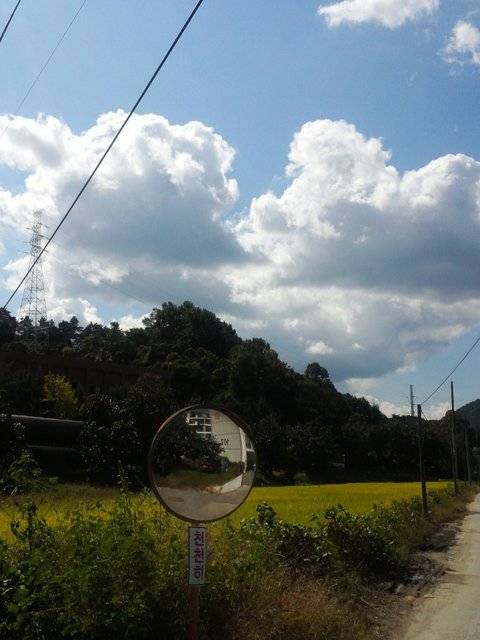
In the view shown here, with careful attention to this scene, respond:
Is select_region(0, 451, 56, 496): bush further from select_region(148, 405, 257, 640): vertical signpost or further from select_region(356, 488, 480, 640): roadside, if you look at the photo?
select_region(356, 488, 480, 640): roadside

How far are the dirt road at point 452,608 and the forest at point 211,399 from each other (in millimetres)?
24222

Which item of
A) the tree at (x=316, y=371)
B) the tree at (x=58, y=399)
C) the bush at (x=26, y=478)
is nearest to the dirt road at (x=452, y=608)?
the bush at (x=26, y=478)

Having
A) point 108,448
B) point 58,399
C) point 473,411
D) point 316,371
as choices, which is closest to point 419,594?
point 108,448

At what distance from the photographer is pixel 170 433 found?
18.7 ft

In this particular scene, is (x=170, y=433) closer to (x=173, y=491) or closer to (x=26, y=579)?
(x=173, y=491)

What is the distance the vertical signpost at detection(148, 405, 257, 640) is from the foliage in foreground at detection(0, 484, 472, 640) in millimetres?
749

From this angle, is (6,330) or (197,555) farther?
(6,330)

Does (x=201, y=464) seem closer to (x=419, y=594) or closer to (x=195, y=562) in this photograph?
(x=195, y=562)

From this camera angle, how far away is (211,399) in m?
68.8

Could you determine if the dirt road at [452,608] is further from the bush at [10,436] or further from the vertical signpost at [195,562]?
the bush at [10,436]

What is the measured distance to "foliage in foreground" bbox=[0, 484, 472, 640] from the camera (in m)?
5.89

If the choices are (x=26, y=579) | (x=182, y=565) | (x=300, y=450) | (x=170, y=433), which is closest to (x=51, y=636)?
(x=26, y=579)

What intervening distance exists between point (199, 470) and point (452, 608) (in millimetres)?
7008

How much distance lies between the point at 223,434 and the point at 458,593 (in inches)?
329
